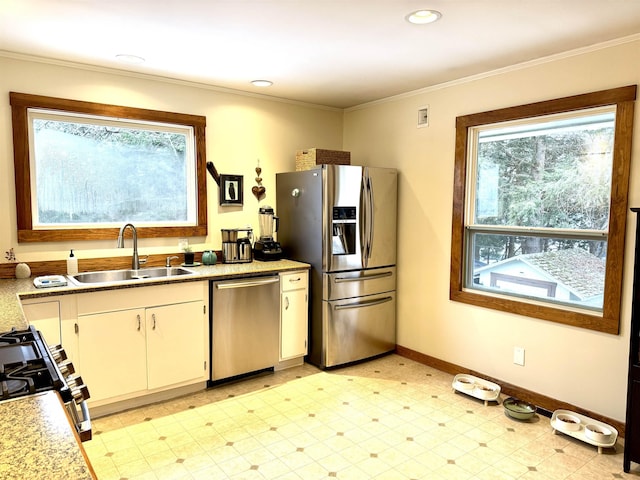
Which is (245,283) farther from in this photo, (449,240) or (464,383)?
(464,383)

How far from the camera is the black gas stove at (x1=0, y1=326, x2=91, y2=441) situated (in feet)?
4.22

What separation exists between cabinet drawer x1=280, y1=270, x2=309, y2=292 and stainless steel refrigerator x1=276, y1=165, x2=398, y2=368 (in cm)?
8

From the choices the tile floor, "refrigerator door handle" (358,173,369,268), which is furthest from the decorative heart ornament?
the tile floor

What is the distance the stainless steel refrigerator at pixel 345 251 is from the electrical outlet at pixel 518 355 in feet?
3.96

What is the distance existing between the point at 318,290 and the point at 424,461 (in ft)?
5.53

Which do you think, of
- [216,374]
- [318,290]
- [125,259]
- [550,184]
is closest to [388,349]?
[318,290]

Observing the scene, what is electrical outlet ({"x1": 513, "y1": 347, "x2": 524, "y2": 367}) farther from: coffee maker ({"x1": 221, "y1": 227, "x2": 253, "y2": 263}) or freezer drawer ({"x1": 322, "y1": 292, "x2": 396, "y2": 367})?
coffee maker ({"x1": 221, "y1": 227, "x2": 253, "y2": 263})

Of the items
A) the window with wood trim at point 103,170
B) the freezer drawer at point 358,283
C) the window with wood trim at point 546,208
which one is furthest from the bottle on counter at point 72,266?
the window with wood trim at point 546,208

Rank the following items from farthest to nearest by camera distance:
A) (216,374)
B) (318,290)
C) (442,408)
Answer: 1. (318,290)
2. (216,374)
3. (442,408)

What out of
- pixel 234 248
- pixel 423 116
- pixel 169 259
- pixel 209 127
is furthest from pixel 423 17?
pixel 169 259

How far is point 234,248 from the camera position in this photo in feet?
12.8

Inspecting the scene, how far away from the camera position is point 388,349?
4.22m

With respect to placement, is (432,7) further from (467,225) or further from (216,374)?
(216,374)

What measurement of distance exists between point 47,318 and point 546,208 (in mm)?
3376
